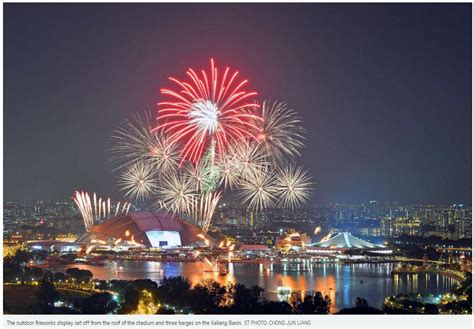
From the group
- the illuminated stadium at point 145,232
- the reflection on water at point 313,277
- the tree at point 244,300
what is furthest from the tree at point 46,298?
the illuminated stadium at point 145,232

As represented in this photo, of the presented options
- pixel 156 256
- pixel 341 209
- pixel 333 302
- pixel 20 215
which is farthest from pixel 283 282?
pixel 341 209

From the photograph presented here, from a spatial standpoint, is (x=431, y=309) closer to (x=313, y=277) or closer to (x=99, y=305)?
(x=99, y=305)

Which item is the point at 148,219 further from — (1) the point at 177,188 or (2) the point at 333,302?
(2) the point at 333,302

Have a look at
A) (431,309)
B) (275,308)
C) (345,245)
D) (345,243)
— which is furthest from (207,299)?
(345,243)

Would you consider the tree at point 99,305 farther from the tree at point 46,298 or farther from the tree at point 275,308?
the tree at point 275,308

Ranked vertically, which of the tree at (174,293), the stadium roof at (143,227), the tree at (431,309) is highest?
the stadium roof at (143,227)

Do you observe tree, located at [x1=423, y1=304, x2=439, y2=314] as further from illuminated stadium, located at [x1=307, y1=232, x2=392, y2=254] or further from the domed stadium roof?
the domed stadium roof

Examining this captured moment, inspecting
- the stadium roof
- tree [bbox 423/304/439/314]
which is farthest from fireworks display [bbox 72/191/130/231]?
tree [bbox 423/304/439/314]
